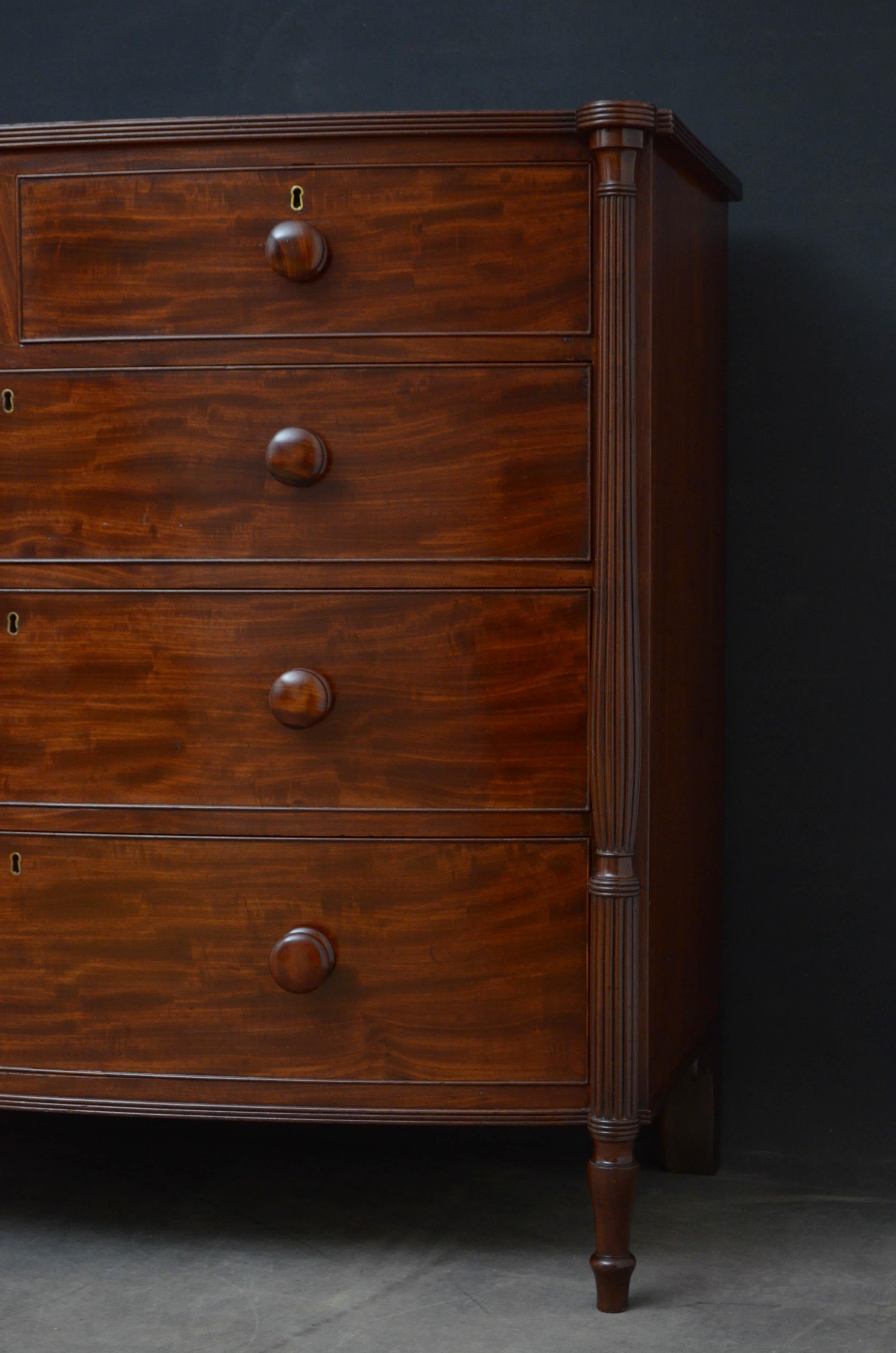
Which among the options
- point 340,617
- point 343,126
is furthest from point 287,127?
point 340,617

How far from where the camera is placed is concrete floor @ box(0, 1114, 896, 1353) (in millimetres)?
1749

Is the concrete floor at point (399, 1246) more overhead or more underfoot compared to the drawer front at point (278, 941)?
more underfoot

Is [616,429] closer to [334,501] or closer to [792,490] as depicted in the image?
[334,501]

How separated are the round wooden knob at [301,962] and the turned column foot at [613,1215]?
0.37 meters

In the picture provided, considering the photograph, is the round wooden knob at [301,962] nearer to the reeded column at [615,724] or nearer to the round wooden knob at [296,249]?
the reeded column at [615,724]

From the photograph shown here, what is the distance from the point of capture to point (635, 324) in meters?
1.74

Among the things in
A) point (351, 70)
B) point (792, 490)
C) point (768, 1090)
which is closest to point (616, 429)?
point (792, 490)

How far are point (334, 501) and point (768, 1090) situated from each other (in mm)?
1151

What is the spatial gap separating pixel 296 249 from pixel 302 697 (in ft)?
1.64

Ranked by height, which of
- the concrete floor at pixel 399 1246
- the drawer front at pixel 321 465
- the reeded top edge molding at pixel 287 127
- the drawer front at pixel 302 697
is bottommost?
the concrete floor at pixel 399 1246

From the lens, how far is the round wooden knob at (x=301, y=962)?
5.84ft

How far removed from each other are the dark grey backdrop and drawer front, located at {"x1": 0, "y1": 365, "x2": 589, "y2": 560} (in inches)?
24.0

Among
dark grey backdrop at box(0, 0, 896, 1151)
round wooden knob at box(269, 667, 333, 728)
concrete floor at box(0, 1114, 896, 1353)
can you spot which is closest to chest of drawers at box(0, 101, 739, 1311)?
round wooden knob at box(269, 667, 333, 728)

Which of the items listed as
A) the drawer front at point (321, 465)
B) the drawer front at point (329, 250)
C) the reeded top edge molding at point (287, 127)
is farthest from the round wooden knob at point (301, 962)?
the reeded top edge molding at point (287, 127)
